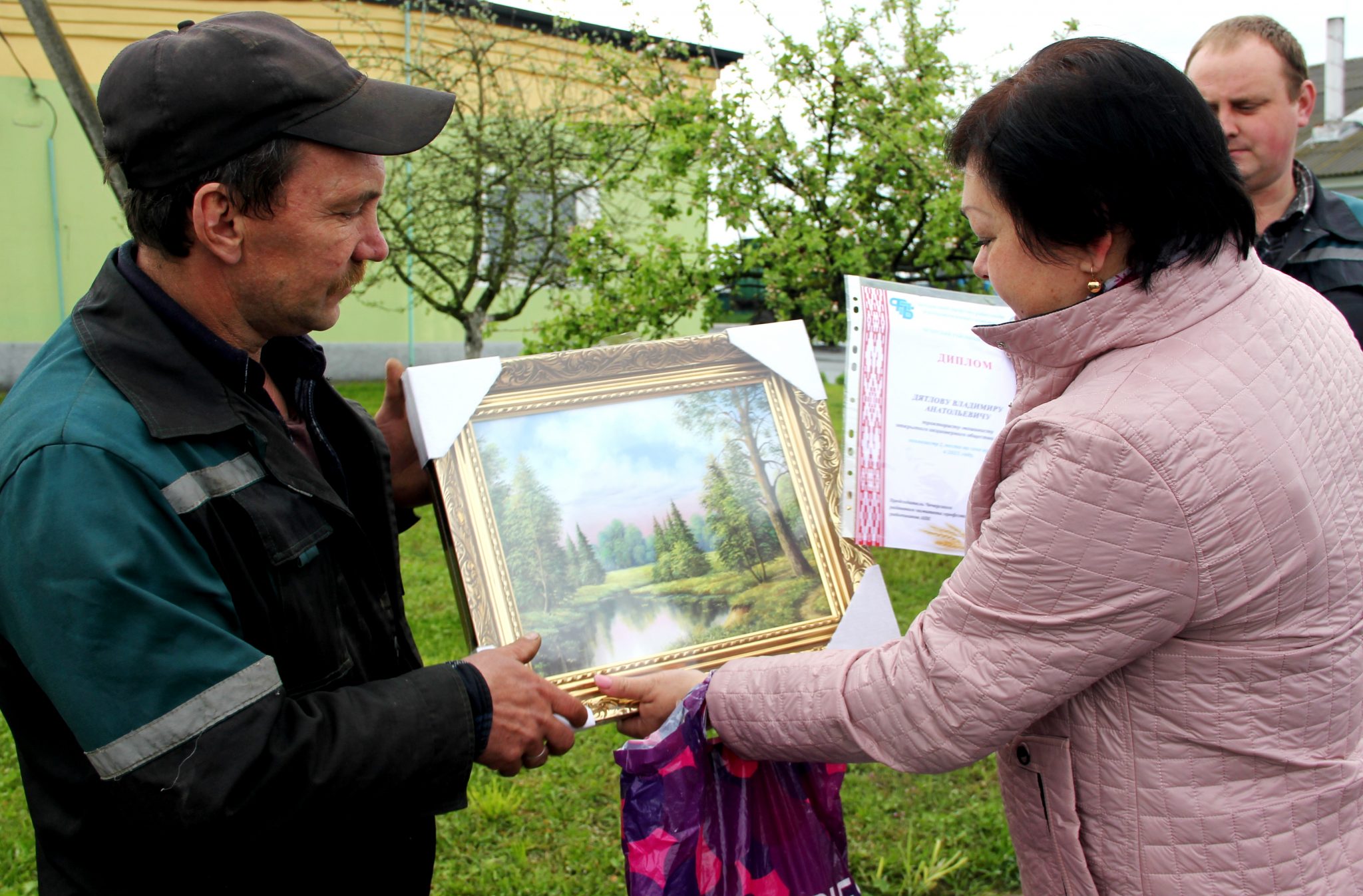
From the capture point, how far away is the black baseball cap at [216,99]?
1498 mm

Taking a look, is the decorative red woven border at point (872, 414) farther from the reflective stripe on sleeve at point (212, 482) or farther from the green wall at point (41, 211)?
the green wall at point (41, 211)

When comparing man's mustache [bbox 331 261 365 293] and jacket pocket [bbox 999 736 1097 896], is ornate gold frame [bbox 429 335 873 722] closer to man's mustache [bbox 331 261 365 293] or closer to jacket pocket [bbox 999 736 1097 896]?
man's mustache [bbox 331 261 365 293]

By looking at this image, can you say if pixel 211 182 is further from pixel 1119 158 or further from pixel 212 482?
pixel 1119 158

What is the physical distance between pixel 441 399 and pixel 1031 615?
1176 mm

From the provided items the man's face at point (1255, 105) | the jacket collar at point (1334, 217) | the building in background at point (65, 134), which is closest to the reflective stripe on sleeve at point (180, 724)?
→ the man's face at point (1255, 105)

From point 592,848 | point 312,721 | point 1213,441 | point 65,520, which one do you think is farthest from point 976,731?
point 592,848

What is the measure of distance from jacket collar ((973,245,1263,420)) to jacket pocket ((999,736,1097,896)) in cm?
55

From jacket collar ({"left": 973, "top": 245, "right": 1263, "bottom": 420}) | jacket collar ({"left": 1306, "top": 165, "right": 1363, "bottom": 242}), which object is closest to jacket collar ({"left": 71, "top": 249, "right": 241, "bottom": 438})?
jacket collar ({"left": 973, "top": 245, "right": 1263, "bottom": 420})

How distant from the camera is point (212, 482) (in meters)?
1.46

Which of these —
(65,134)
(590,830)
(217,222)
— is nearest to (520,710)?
(217,222)

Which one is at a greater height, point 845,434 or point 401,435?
point 401,435

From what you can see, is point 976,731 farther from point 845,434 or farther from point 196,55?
point 196,55

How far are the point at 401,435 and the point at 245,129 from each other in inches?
35.0

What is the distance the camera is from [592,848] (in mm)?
3418
